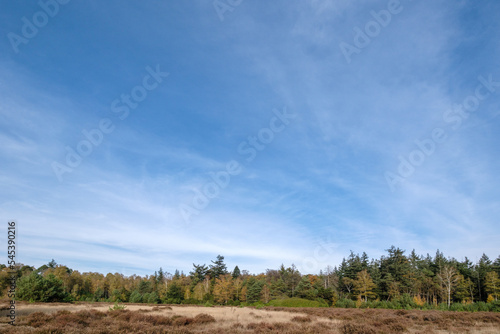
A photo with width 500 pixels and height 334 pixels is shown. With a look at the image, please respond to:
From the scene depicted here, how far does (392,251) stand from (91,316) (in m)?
73.1

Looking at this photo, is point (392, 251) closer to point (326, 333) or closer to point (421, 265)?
point (421, 265)

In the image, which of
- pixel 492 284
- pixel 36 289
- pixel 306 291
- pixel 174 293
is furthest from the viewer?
pixel 174 293

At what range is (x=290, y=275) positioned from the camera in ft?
258

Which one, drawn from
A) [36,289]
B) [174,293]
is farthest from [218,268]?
[36,289]

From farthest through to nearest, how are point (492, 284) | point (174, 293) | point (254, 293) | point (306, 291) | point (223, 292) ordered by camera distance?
point (174, 293) < point (223, 292) < point (254, 293) < point (306, 291) < point (492, 284)

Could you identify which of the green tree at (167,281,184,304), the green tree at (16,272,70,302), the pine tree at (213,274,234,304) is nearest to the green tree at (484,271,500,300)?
the pine tree at (213,274,234,304)

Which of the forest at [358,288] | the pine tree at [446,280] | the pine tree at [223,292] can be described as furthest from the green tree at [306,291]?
the pine tree at [446,280]

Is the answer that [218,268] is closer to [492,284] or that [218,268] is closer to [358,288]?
[358,288]

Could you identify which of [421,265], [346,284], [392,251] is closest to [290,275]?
[346,284]

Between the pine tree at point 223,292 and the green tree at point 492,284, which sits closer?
the green tree at point 492,284

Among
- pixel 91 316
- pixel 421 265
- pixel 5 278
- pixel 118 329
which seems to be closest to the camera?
pixel 118 329

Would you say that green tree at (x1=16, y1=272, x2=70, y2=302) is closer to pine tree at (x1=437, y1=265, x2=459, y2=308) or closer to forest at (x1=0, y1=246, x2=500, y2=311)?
forest at (x1=0, y1=246, x2=500, y2=311)

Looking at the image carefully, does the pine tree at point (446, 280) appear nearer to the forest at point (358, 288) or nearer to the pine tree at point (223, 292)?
the forest at point (358, 288)

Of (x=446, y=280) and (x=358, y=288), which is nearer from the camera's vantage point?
(x=446, y=280)
